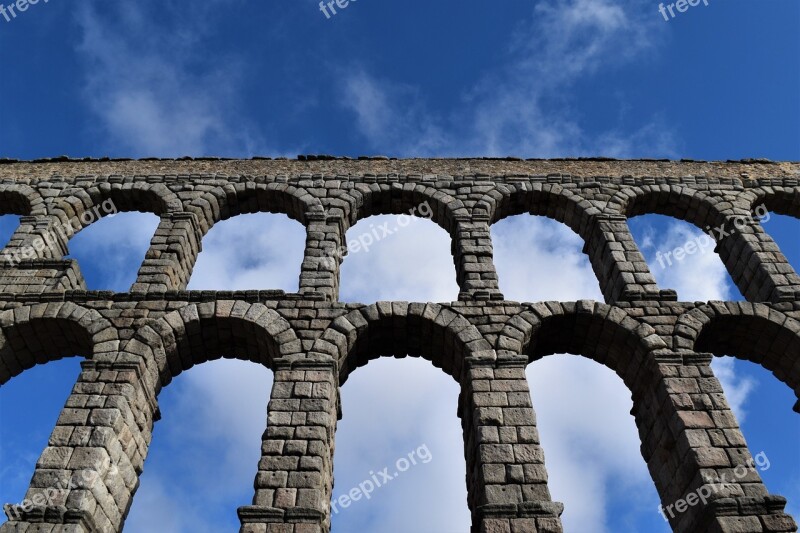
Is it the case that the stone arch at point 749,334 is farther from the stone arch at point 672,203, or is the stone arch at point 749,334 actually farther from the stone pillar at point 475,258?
the stone arch at point 672,203

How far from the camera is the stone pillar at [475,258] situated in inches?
440

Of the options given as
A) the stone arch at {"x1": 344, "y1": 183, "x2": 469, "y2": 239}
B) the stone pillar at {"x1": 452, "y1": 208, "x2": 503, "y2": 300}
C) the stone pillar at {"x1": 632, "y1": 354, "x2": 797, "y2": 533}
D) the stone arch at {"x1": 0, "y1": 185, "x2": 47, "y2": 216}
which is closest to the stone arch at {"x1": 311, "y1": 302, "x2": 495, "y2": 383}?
the stone pillar at {"x1": 452, "y1": 208, "x2": 503, "y2": 300}

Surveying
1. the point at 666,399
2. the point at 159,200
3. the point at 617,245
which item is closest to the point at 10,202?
the point at 159,200

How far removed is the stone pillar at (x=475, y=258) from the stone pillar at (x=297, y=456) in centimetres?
291

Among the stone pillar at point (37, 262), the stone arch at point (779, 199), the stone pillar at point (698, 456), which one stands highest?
the stone arch at point (779, 199)

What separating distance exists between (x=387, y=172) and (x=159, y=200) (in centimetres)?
473

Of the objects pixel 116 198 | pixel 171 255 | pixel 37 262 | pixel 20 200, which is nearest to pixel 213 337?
pixel 171 255

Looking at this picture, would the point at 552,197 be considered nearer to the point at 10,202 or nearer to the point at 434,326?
the point at 434,326

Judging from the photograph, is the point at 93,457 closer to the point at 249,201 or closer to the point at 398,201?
the point at 249,201

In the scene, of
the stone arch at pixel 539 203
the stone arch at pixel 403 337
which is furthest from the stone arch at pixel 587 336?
the stone arch at pixel 539 203

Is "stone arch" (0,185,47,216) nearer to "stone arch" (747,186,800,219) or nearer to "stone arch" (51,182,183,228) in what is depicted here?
"stone arch" (51,182,183,228)

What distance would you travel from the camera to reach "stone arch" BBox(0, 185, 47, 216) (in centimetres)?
1376

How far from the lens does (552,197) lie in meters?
13.9

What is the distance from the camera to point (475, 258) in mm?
12039
